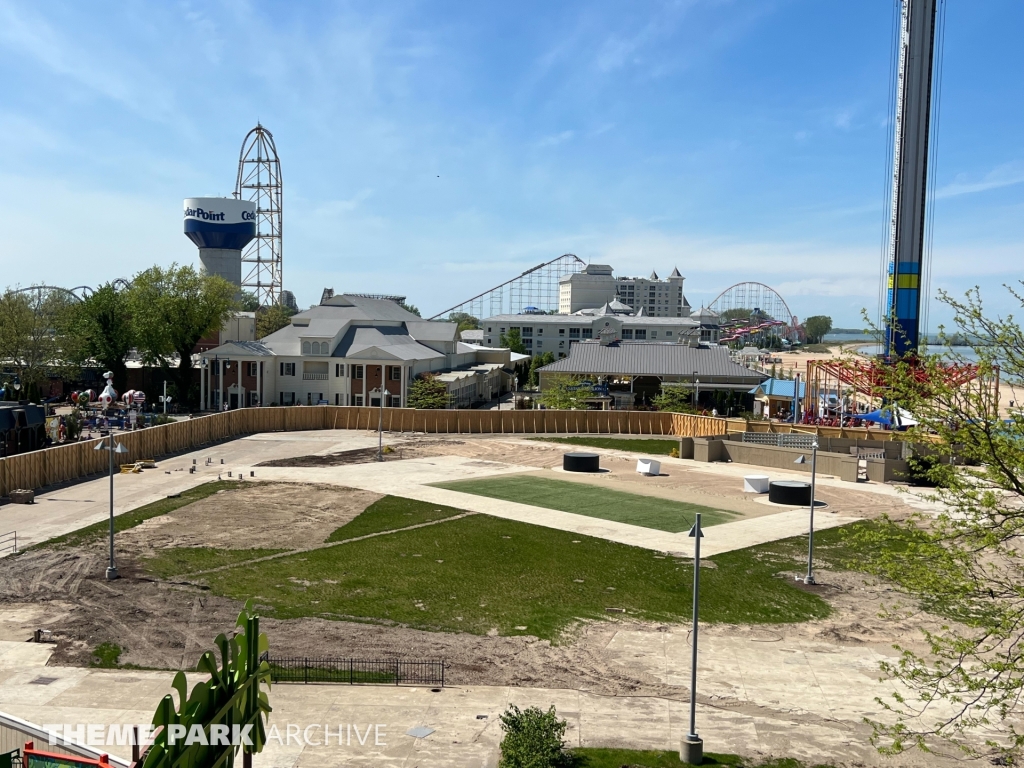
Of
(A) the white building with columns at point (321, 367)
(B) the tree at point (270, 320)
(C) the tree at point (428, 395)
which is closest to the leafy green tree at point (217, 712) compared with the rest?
(C) the tree at point (428, 395)

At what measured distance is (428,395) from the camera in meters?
79.6

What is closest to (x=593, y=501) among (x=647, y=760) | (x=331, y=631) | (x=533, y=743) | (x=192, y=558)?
(x=192, y=558)

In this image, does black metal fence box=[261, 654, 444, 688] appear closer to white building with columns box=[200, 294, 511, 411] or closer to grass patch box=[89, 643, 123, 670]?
grass patch box=[89, 643, 123, 670]

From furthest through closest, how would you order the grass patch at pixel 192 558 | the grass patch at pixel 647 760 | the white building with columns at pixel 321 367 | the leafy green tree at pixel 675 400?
the white building with columns at pixel 321 367 < the leafy green tree at pixel 675 400 < the grass patch at pixel 192 558 < the grass patch at pixel 647 760

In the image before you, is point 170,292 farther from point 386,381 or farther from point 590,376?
point 590,376

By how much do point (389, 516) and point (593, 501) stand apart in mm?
11071

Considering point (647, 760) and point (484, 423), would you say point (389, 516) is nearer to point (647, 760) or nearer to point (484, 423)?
point (647, 760)

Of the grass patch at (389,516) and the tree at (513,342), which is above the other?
the tree at (513,342)

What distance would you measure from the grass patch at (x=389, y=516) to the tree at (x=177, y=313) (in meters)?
52.2

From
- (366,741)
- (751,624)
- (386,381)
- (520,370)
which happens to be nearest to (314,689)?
(366,741)

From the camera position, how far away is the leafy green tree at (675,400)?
77625mm

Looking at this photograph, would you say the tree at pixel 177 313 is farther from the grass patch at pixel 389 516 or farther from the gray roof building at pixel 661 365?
the grass patch at pixel 389 516

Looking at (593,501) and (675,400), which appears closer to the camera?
(593,501)

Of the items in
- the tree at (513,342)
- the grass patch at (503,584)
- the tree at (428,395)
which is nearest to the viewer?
the grass patch at (503,584)
